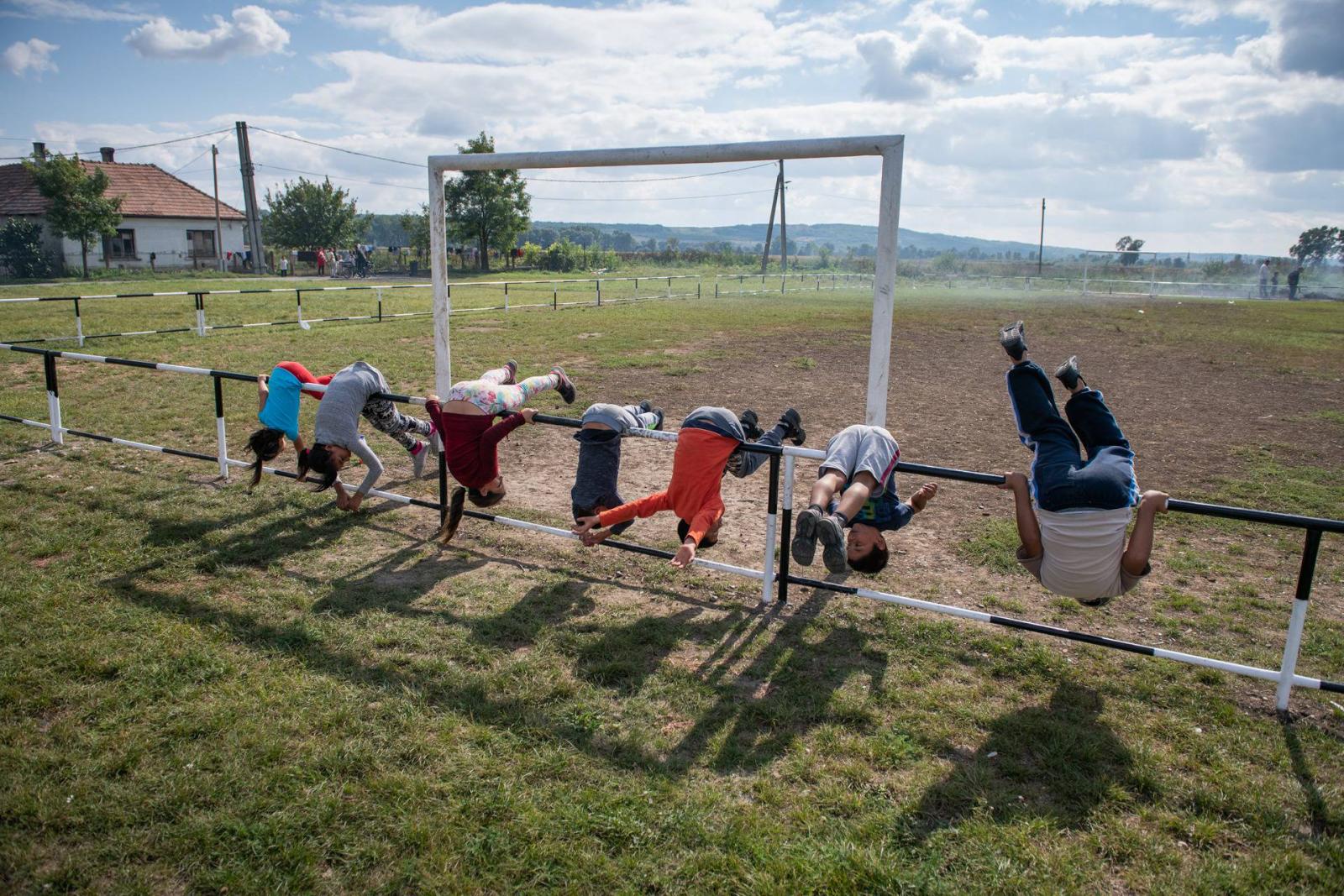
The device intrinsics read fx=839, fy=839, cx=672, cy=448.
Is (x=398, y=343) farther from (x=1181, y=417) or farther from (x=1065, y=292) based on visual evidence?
(x=1065, y=292)

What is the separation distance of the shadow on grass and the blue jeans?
208 cm

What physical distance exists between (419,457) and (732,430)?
13.2ft

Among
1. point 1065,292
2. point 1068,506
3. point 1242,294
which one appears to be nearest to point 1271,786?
point 1068,506

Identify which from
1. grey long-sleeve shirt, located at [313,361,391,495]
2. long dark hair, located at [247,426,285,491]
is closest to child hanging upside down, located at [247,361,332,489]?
long dark hair, located at [247,426,285,491]

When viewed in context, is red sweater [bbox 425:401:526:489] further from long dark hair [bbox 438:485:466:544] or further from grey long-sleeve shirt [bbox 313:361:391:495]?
grey long-sleeve shirt [bbox 313:361:391:495]

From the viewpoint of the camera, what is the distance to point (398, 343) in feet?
54.6

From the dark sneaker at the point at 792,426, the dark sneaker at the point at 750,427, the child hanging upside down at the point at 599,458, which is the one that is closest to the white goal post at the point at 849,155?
the dark sneaker at the point at 792,426

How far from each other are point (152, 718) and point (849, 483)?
3685 mm

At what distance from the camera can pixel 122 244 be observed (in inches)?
1876

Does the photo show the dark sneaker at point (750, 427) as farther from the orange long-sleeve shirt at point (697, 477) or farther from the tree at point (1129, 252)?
the tree at point (1129, 252)

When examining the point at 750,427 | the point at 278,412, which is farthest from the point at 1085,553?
the point at 278,412

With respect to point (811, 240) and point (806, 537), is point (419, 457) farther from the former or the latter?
point (811, 240)

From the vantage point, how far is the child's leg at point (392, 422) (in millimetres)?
7270

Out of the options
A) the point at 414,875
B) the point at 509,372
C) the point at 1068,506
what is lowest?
the point at 414,875
